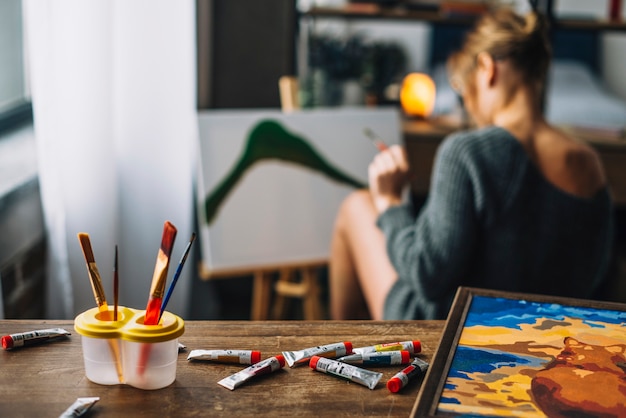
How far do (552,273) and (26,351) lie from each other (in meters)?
1.20

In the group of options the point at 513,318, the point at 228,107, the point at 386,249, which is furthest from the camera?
the point at 228,107

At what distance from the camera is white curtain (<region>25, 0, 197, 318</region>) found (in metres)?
2.07

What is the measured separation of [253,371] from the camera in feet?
3.04

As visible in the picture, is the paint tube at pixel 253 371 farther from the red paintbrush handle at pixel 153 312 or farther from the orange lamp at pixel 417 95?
the orange lamp at pixel 417 95

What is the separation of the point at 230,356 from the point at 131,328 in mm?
133

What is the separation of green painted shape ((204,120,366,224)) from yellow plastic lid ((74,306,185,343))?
147 cm

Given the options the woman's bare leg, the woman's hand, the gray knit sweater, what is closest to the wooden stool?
the woman's bare leg

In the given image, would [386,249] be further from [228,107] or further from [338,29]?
[338,29]

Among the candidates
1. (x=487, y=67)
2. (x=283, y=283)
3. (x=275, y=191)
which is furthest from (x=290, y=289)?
(x=487, y=67)

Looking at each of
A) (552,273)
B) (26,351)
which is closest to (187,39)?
(552,273)

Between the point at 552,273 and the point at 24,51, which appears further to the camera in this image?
the point at 24,51

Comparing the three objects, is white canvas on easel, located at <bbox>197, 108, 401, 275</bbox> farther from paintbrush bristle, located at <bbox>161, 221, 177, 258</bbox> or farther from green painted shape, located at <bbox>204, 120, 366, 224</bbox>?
paintbrush bristle, located at <bbox>161, 221, 177, 258</bbox>

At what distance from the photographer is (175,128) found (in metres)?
2.69

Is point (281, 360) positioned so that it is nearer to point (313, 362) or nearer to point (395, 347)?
point (313, 362)
